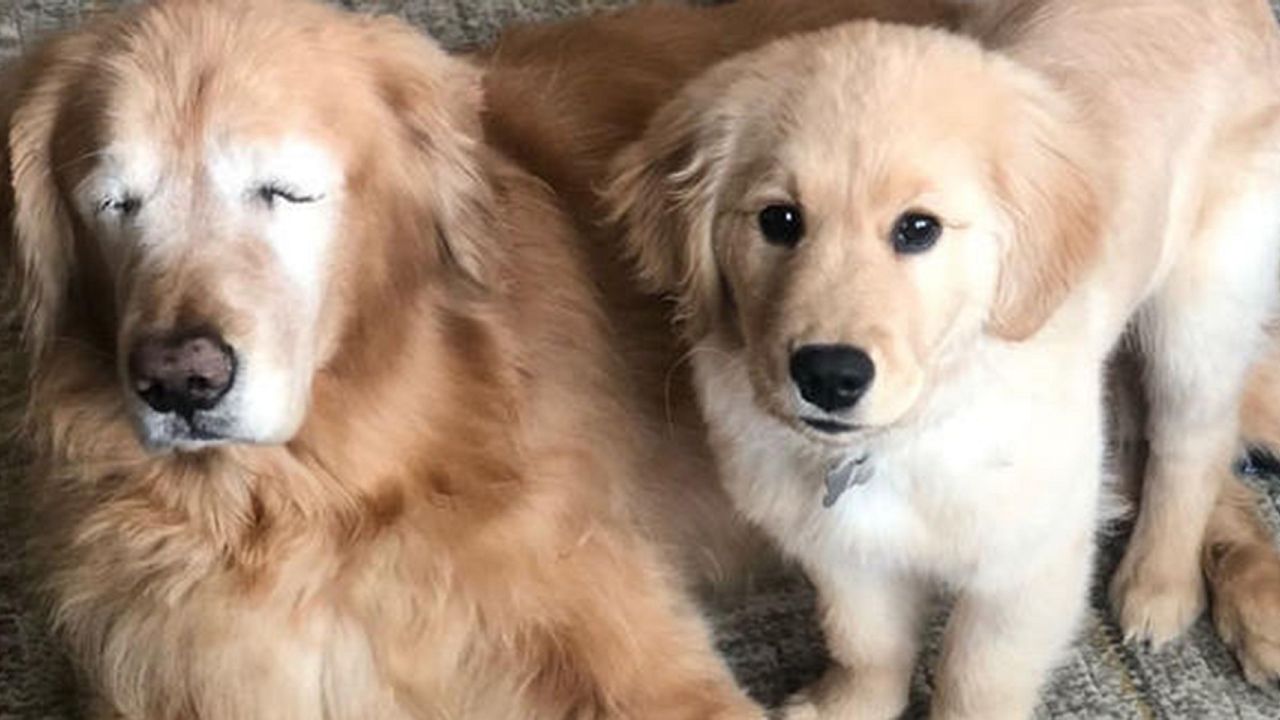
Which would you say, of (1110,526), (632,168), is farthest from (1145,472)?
(632,168)

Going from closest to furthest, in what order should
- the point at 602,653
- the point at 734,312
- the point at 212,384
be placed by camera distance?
the point at 212,384
the point at 734,312
the point at 602,653

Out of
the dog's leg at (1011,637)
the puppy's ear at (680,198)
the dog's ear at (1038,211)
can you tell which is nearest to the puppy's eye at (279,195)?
the puppy's ear at (680,198)

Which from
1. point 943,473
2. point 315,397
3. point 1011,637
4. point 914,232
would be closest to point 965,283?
point 914,232

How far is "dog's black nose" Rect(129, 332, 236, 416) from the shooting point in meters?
1.31

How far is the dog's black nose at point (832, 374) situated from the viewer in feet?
4.24

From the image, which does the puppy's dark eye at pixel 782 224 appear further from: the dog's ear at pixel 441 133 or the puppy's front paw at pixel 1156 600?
the puppy's front paw at pixel 1156 600

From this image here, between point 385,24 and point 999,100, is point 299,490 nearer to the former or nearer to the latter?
point 385,24

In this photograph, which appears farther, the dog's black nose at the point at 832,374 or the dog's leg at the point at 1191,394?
the dog's leg at the point at 1191,394

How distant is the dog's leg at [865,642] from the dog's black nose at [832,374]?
0.34m

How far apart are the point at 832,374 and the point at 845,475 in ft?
0.73

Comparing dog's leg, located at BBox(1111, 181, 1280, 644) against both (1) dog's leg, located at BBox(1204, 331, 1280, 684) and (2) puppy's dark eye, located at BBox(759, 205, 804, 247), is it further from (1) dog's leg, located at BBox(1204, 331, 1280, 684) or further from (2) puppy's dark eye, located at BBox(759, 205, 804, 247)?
(2) puppy's dark eye, located at BBox(759, 205, 804, 247)

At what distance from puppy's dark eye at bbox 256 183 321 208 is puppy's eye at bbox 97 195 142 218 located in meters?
0.08

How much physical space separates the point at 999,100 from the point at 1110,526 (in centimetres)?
69

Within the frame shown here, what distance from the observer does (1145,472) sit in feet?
6.14
